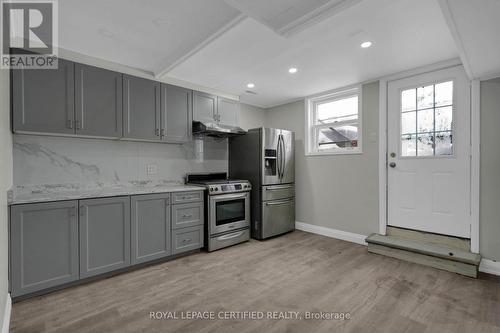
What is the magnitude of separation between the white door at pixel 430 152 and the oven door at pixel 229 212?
6.73 ft

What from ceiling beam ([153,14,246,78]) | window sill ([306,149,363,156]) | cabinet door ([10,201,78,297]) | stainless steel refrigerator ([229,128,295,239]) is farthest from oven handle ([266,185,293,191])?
cabinet door ([10,201,78,297])

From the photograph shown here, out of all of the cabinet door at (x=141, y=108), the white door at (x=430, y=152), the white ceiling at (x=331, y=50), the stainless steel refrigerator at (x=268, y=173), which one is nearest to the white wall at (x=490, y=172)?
the white door at (x=430, y=152)

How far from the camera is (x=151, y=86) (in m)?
3.04

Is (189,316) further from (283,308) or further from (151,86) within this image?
(151,86)

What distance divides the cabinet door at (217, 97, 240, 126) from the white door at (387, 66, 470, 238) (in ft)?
7.55

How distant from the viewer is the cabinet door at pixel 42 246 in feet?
6.41

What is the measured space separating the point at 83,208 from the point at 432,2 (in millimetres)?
3382

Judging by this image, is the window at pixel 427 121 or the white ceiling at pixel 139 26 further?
the window at pixel 427 121

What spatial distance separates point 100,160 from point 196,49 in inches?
69.0

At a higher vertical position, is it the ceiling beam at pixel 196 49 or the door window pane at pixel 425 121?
the ceiling beam at pixel 196 49

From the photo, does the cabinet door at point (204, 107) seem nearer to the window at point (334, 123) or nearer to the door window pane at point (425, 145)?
the window at point (334, 123)

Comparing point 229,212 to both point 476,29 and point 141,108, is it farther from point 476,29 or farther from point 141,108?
point 476,29

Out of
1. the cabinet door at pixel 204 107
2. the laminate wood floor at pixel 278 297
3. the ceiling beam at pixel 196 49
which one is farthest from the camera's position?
the cabinet door at pixel 204 107

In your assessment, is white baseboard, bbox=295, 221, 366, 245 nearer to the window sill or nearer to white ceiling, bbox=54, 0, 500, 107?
the window sill
